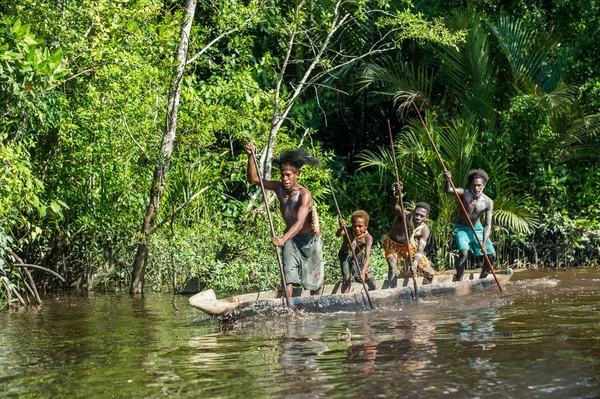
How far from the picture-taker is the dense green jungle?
1255cm

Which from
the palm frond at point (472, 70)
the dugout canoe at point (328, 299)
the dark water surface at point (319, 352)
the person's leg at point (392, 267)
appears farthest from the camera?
the palm frond at point (472, 70)

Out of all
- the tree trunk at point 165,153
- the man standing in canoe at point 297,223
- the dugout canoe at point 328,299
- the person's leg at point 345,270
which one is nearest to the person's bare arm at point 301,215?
the man standing in canoe at point 297,223

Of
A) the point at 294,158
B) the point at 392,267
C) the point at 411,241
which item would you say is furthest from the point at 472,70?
the point at 294,158

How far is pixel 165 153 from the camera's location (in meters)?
13.8

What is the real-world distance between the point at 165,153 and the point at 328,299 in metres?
4.13

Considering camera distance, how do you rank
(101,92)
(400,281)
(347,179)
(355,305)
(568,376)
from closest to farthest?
(568,376), (355,305), (400,281), (101,92), (347,179)

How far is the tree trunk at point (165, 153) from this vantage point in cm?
1358

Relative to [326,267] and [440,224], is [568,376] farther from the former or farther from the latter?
[440,224]

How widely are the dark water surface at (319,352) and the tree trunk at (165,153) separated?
6.58 ft

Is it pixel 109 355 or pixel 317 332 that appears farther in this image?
pixel 317 332

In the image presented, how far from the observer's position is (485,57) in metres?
17.7

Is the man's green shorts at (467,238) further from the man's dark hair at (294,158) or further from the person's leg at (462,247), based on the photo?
the man's dark hair at (294,158)

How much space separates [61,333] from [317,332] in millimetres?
2481

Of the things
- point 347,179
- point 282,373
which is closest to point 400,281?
point 282,373
